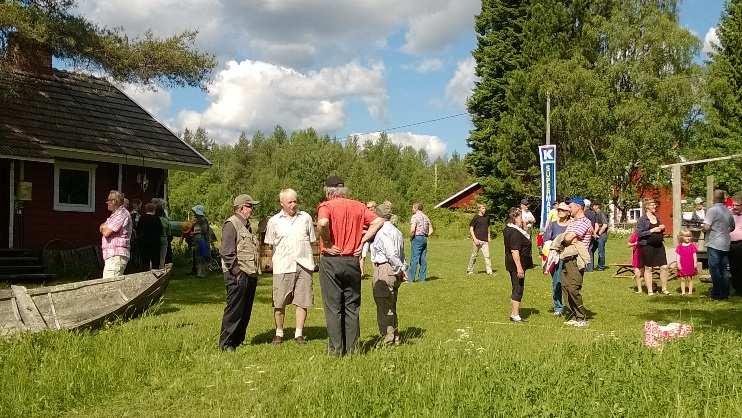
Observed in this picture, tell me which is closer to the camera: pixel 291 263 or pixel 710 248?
pixel 291 263

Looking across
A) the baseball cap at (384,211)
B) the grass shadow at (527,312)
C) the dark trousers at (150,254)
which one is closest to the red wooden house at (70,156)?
the dark trousers at (150,254)

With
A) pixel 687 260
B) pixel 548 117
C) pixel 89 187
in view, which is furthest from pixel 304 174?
pixel 687 260

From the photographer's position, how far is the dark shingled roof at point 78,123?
1708cm

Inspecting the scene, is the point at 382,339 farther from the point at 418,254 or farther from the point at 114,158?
the point at 114,158

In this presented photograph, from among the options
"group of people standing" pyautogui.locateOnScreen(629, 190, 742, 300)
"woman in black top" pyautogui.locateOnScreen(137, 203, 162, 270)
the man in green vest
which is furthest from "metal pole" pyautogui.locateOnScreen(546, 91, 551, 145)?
the man in green vest

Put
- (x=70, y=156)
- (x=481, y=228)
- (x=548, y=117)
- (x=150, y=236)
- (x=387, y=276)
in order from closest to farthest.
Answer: (x=387, y=276), (x=150, y=236), (x=481, y=228), (x=70, y=156), (x=548, y=117)

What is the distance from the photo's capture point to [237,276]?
8.30 m

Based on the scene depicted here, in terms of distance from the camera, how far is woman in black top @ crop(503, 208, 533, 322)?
10703 millimetres

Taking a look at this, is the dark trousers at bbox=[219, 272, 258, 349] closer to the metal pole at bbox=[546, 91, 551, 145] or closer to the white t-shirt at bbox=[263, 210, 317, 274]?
the white t-shirt at bbox=[263, 210, 317, 274]

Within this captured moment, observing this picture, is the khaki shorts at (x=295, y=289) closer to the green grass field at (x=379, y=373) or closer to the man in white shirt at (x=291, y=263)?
the man in white shirt at (x=291, y=263)

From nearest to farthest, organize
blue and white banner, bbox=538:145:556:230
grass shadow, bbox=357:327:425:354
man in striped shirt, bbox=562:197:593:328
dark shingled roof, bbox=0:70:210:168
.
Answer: grass shadow, bbox=357:327:425:354
man in striped shirt, bbox=562:197:593:328
dark shingled roof, bbox=0:70:210:168
blue and white banner, bbox=538:145:556:230

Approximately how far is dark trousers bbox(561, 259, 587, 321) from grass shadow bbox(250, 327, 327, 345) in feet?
11.9

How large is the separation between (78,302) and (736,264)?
11659 mm

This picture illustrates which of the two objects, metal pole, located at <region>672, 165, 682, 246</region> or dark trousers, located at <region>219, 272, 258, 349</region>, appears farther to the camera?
metal pole, located at <region>672, 165, 682, 246</region>
